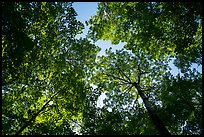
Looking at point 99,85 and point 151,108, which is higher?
point 99,85

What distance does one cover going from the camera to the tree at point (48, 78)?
14.1 meters

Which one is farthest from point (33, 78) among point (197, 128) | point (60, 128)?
point (197, 128)

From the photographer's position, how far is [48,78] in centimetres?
1619

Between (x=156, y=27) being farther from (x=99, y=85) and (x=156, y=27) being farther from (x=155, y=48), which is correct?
(x=99, y=85)

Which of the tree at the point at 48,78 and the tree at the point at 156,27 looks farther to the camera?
the tree at the point at 48,78

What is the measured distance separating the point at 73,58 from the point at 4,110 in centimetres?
604

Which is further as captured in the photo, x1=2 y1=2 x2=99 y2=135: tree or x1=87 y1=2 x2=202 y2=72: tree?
x1=2 y1=2 x2=99 y2=135: tree

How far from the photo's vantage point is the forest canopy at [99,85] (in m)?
12.8

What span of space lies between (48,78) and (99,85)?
4.36 metres

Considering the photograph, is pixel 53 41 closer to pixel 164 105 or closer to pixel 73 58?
pixel 73 58

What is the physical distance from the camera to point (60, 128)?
593 inches

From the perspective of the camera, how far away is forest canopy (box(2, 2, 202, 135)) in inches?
503

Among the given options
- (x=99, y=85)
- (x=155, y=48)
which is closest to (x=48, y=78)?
(x=99, y=85)

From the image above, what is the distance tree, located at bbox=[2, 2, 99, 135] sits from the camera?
46.1ft
